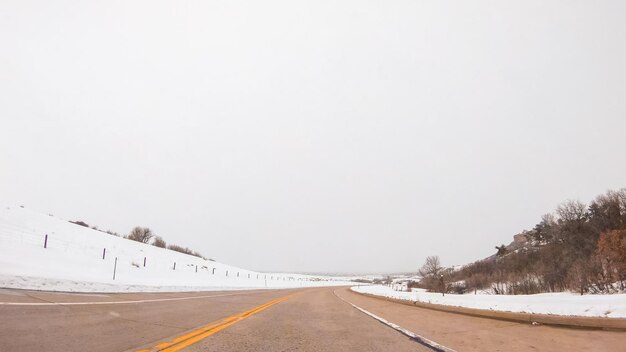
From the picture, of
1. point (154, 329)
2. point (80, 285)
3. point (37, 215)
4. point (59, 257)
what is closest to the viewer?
point (154, 329)

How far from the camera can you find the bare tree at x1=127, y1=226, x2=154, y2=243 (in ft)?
207

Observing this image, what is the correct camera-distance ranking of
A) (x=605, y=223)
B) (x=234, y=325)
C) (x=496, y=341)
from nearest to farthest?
(x=496, y=341) → (x=234, y=325) → (x=605, y=223)

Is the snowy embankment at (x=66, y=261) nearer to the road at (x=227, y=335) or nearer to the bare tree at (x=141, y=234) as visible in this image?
the road at (x=227, y=335)

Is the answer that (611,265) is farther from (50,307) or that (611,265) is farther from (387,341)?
(50,307)

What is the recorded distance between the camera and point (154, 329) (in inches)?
282

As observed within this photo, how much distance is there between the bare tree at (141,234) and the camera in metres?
63.1

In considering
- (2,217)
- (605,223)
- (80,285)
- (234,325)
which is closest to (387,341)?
(234,325)

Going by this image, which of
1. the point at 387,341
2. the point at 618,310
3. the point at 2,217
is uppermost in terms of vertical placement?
the point at 2,217

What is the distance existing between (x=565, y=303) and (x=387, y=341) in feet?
17.3

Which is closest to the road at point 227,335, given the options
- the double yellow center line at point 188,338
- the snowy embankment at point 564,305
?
the double yellow center line at point 188,338

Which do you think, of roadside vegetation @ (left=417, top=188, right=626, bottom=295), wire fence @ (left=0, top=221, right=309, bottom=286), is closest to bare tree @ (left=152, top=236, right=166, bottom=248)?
wire fence @ (left=0, top=221, right=309, bottom=286)

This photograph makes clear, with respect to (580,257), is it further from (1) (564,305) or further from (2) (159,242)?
(2) (159,242)

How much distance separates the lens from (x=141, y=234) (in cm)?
6481

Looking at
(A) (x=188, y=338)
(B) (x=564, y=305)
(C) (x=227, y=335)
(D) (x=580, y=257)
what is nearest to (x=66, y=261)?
(C) (x=227, y=335)
